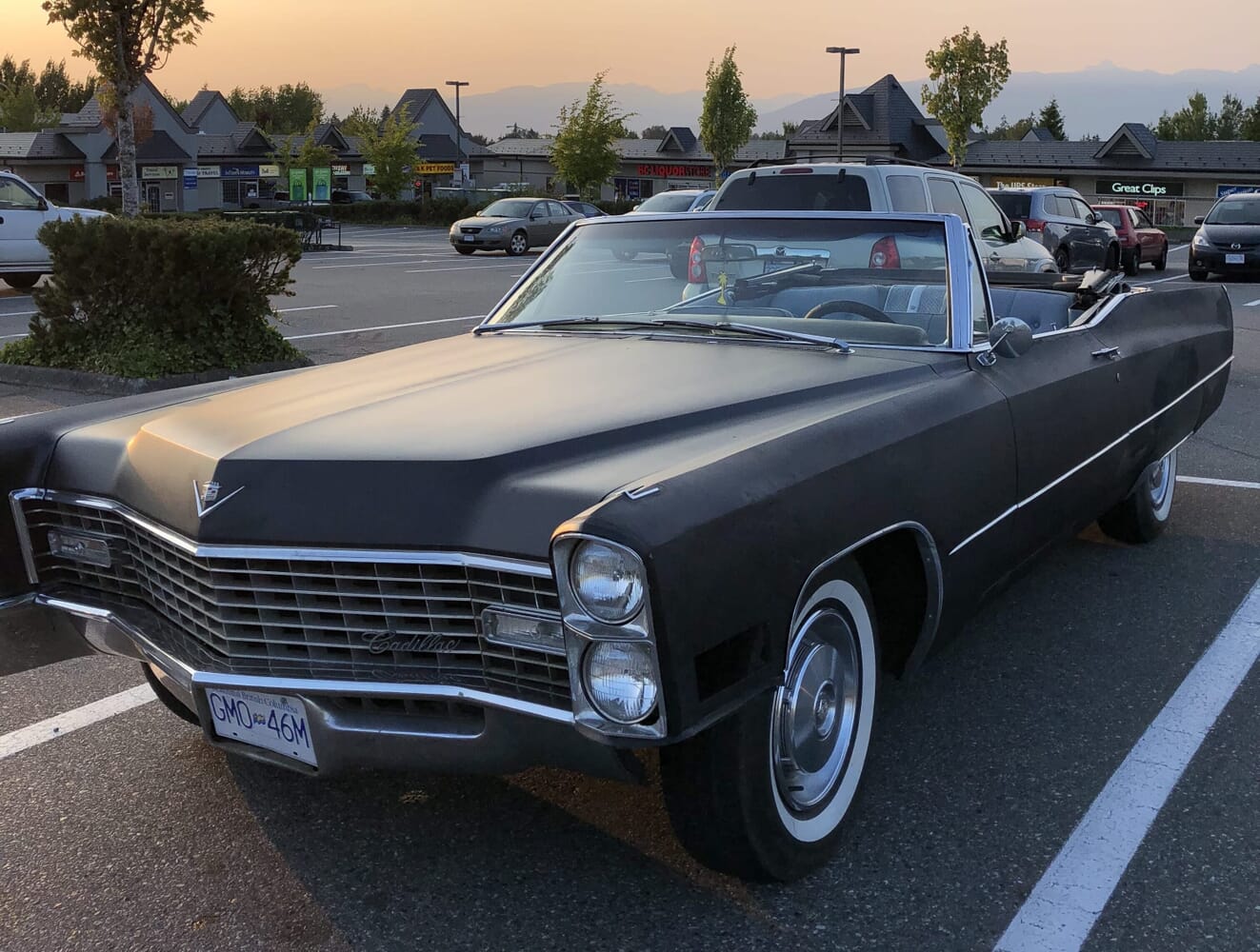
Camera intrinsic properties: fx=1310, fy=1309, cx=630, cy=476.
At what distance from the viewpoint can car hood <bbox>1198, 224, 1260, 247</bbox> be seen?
899 inches

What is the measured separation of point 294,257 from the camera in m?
10.8

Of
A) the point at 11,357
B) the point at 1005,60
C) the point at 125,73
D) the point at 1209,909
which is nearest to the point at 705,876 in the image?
the point at 1209,909

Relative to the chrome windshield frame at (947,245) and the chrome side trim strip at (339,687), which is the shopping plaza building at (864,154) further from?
the chrome side trim strip at (339,687)

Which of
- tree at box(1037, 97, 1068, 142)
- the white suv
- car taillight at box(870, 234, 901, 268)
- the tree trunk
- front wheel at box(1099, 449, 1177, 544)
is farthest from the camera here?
tree at box(1037, 97, 1068, 142)

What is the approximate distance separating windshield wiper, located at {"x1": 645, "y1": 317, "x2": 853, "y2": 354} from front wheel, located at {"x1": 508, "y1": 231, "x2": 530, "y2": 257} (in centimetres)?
2601

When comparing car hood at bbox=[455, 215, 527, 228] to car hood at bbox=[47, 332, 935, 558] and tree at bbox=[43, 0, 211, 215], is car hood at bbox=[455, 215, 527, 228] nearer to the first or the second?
tree at bbox=[43, 0, 211, 215]

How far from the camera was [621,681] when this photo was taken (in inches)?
96.7

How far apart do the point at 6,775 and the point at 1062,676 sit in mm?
3207

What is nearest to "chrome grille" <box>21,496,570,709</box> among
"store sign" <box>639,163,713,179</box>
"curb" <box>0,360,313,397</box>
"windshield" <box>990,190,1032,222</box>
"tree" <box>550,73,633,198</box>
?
"curb" <box>0,360,313,397</box>

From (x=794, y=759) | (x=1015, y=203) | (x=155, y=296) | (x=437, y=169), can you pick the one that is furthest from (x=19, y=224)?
(x=437, y=169)

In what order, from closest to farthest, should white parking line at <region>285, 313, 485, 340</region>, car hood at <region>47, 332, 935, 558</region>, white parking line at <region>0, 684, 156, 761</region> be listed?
1. car hood at <region>47, 332, 935, 558</region>
2. white parking line at <region>0, 684, 156, 761</region>
3. white parking line at <region>285, 313, 485, 340</region>

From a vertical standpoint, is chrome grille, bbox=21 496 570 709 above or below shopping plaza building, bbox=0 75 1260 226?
below

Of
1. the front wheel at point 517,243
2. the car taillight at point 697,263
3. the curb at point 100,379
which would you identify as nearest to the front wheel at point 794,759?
the car taillight at point 697,263

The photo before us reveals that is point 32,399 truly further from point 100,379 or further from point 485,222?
point 485,222
